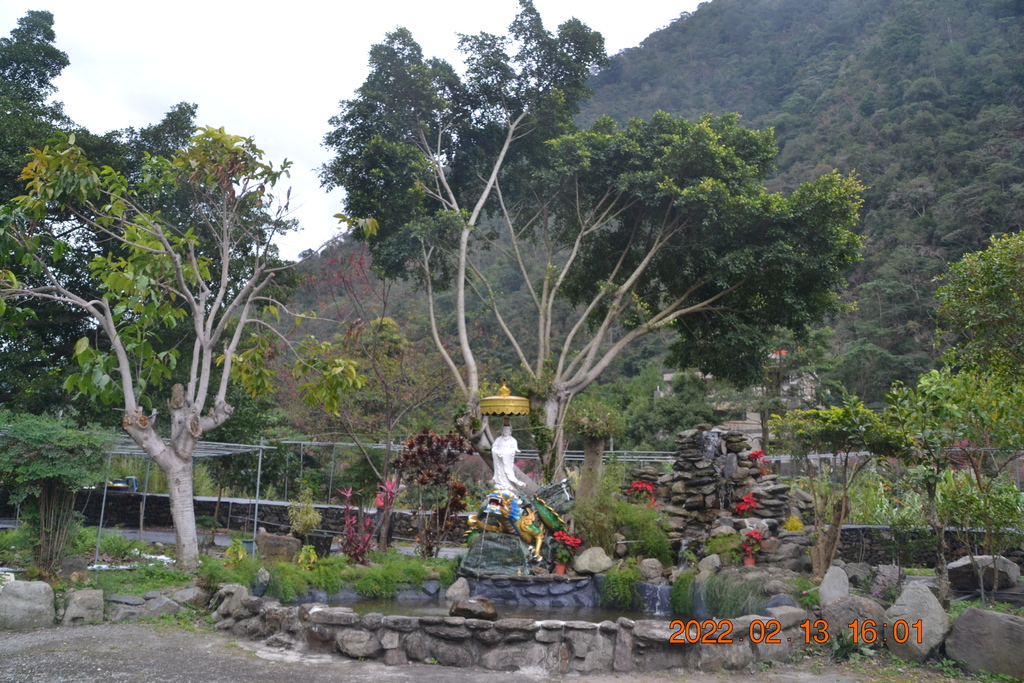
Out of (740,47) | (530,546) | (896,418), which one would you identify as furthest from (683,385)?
(740,47)

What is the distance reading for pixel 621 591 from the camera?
970cm

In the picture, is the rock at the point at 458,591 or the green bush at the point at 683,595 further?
the rock at the point at 458,591

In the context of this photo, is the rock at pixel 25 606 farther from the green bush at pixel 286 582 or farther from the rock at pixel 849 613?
the rock at pixel 849 613

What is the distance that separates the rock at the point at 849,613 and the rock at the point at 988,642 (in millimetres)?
595

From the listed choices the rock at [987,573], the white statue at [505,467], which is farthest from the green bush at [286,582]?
the rock at [987,573]

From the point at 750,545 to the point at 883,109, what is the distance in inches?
1478

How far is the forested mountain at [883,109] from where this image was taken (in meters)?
29.1

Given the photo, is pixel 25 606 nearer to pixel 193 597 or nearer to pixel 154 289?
pixel 193 597

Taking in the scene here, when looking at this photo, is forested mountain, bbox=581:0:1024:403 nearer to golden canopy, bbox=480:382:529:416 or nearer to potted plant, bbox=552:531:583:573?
golden canopy, bbox=480:382:529:416

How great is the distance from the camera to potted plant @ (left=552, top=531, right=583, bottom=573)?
413 inches

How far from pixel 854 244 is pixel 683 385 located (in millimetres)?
10899

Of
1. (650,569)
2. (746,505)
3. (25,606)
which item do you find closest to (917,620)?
(650,569)

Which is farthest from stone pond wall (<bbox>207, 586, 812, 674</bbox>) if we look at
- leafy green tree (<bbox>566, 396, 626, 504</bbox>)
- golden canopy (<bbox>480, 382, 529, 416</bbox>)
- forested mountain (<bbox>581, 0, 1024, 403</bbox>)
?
forested mountain (<bbox>581, 0, 1024, 403</bbox>)

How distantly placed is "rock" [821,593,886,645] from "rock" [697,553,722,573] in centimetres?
269
